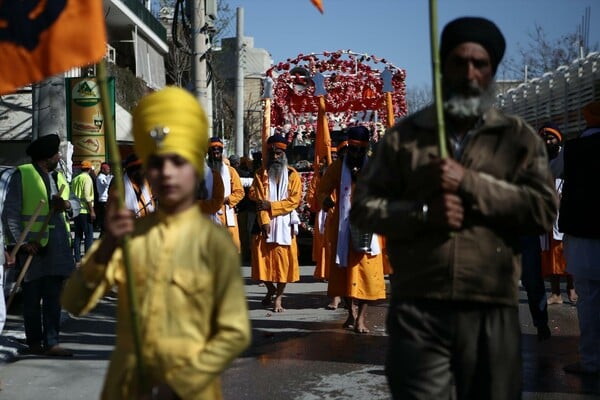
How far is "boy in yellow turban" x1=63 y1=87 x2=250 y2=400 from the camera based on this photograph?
338cm

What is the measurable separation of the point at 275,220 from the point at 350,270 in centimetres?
275

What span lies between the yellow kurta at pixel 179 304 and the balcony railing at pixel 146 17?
38.6 meters

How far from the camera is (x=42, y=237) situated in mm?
8938

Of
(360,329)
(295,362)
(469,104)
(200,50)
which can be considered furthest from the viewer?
(200,50)

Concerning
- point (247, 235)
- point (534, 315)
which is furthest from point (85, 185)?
point (534, 315)

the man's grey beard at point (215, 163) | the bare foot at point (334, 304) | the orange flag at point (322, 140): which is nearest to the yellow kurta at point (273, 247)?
the bare foot at point (334, 304)

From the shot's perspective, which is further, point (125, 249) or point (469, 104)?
point (469, 104)

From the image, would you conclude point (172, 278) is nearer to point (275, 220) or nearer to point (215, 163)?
point (215, 163)

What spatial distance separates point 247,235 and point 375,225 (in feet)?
51.8

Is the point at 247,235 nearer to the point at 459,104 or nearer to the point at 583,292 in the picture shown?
the point at 583,292

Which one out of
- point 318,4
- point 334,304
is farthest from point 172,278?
point 334,304

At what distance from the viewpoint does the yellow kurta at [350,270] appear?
10.3 meters

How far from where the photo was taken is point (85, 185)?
64.5 ft

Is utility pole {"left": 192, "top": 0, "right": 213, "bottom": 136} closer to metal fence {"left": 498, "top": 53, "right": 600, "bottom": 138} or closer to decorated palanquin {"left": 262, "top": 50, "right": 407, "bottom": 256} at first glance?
decorated palanquin {"left": 262, "top": 50, "right": 407, "bottom": 256}
